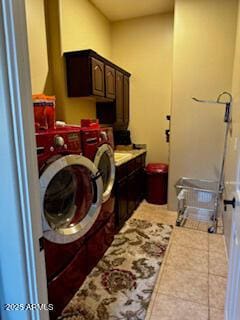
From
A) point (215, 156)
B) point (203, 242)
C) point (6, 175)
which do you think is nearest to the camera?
point (6, 175)

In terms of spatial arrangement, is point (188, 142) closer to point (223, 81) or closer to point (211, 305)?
point (223, 81)

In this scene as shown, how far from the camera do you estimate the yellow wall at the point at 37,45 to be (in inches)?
83.6

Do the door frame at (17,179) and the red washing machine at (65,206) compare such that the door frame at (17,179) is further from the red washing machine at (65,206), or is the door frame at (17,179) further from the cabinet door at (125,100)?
the cabinet door at (125,100)

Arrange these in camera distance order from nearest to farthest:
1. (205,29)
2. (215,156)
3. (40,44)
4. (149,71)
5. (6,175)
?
(6,175), (40,44), (205,29), (215,156), (149,71)

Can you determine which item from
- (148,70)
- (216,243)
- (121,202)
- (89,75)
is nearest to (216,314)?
(216,243)

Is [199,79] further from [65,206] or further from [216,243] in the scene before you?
[65,206]

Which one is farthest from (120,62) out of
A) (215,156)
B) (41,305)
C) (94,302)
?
(41,305)

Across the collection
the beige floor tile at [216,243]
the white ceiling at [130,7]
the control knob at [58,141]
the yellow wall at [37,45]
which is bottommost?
the beige floor tile at [216,243]

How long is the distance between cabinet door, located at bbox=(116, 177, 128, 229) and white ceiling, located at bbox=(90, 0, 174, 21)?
2.33 m

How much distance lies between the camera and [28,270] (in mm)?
774

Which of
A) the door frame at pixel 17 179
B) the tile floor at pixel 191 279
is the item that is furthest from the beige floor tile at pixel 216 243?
the door frame at pixel 17 179

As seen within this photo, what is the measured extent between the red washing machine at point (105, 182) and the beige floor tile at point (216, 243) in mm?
1084

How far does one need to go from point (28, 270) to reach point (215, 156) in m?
2.83

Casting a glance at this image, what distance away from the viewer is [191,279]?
196cm
